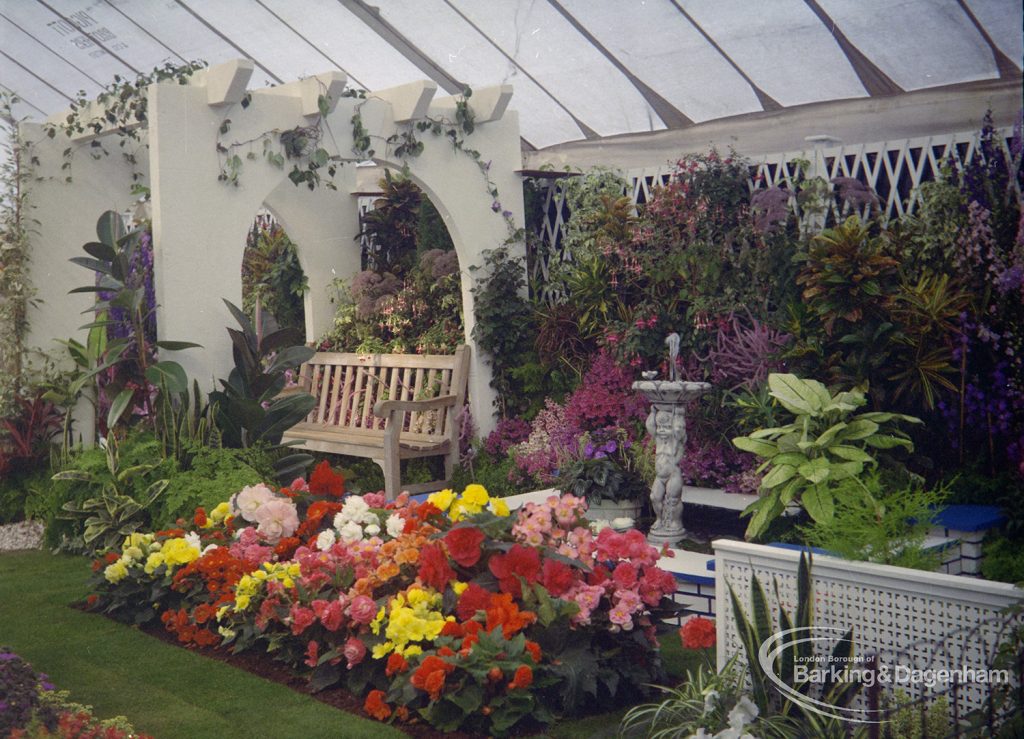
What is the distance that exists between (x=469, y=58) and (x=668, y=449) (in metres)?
3.97

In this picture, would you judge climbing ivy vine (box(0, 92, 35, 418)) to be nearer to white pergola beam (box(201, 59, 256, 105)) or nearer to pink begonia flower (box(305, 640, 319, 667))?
white pergola beam (box(201, 59, 256, 105))

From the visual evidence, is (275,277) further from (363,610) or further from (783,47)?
(363,610)

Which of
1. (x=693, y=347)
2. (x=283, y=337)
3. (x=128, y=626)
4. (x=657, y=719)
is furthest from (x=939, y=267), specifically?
(x=128, y=626)

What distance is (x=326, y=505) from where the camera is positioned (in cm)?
503

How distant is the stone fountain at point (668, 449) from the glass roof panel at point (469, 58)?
3470 millimetres

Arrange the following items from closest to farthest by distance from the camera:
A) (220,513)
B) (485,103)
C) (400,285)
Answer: (220,513), (485,103), (400,285)

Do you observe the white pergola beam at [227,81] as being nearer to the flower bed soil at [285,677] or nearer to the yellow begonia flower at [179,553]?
the yellow begonia flower at [179,553]

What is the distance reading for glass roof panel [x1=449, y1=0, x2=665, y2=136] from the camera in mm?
7582

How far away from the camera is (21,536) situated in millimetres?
7445

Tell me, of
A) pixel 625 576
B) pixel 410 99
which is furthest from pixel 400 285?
pixel 625 576

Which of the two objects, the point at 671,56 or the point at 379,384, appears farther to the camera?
the point at 379,384

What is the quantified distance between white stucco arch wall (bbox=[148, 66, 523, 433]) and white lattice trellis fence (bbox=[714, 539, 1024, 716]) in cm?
441

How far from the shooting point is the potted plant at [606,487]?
255 inches

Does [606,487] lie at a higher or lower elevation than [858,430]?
lower
